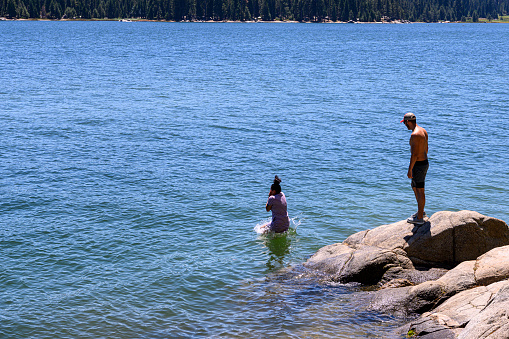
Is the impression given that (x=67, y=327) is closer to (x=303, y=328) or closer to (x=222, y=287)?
(x=222, y=287)

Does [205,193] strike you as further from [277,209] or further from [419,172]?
[419,172]

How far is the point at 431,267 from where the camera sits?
15422mm

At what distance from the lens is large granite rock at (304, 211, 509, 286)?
15094 millimetres

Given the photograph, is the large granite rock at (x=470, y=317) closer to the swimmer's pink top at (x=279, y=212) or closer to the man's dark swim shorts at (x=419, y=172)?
the man's dark swim shorts at (x=419, y=172)

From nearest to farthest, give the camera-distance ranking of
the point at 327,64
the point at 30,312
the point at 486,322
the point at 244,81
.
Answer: the point at 486,322 → the point at 30,312 → the point at 244,81 → the point at 327,64

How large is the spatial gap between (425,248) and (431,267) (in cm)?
58

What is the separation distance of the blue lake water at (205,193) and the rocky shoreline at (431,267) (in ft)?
2.47

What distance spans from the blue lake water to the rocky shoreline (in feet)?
2.47

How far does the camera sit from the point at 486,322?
1016 cm

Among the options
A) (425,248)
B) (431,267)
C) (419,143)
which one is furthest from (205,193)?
(419,143)

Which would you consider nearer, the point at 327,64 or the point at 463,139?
the point at 463,139

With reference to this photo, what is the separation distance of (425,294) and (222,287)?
19.4 feet

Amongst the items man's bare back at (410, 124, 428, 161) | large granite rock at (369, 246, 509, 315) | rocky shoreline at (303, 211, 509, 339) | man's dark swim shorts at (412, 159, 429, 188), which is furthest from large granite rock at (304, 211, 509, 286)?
man's bare back at (410, 124, 428, 161)

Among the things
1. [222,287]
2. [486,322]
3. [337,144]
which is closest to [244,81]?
[337,144]
